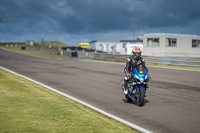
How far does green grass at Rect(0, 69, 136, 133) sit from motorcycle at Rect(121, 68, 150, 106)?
5.24 feet

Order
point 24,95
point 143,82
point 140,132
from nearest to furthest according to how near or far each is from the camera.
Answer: point 140,132, point 143,82, point 24,95

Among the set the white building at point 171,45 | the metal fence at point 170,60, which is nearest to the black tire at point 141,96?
the metal fence at point 170,60

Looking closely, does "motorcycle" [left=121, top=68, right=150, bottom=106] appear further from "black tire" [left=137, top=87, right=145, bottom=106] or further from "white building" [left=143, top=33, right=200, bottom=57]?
"white building" [left=143, top=33, right=200, bottom=57]

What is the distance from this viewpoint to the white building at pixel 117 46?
5436 cm

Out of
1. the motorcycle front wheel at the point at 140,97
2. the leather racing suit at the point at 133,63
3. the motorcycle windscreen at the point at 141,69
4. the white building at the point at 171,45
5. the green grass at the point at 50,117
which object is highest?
the white building at the point at 171,45

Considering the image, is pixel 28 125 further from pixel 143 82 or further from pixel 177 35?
pixel 177 35

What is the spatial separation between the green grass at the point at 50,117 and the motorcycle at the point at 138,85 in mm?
1598

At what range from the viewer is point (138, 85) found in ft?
27.4

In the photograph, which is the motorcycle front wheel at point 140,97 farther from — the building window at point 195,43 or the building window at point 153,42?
the building window at point 195,43

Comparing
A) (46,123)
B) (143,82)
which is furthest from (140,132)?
(143,82)

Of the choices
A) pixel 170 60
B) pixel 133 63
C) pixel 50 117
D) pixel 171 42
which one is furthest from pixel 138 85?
pixel 171 42

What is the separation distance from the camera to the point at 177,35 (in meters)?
40.2

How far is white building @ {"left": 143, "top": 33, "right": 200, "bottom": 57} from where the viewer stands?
39625mm

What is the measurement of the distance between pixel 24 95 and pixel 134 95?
399cm
